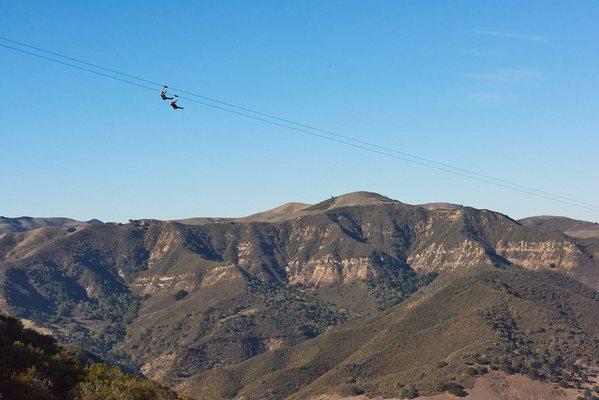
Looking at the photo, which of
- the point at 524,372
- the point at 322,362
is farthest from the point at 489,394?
the point at 322,362

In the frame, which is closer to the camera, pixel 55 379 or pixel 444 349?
pixel 55 379

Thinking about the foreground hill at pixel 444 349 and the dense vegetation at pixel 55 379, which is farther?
the foreground hill at pixel 444 349

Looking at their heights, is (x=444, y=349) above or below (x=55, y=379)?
below

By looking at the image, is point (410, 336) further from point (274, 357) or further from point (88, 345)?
point (88, 345)

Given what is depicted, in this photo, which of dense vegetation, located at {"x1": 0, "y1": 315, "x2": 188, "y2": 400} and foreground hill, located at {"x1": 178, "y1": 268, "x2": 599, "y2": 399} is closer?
dense vegetation, located at {"x1": 0, "y1": 315, "x2": 188, "y2": 400}
